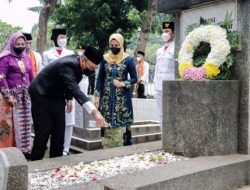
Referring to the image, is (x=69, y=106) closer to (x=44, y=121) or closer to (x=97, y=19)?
(x=44, y=121)

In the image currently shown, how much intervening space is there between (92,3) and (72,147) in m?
11.8

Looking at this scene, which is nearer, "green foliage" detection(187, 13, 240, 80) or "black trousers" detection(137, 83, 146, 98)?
"green foliage" detection(187, 13, 240, 80)

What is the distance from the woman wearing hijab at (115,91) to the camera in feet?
18.6

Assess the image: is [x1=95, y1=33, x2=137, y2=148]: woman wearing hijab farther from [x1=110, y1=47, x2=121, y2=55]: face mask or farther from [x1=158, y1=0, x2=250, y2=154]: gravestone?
[x1=158, y1=0, x2=250, y2=154]: gravestone

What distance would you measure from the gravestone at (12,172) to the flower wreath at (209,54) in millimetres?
2667

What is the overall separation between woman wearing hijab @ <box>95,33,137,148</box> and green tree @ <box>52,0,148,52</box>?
11681mm

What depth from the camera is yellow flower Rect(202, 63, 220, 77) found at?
478 cm

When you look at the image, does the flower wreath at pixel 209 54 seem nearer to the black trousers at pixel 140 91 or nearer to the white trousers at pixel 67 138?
the white trousers at pixel 67 138

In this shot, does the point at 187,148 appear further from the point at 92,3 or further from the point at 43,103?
the point at 92,3

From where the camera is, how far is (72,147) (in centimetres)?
690

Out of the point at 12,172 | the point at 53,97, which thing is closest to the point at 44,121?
the point at 53,97

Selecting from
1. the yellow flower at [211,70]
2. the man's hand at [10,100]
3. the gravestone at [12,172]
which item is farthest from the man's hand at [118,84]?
the gravestone at [12,172]

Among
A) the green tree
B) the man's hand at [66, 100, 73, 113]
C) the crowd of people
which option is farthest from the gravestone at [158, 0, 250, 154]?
the green tree

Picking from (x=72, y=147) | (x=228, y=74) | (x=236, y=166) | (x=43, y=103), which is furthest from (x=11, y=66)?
(x=236, y=166)
